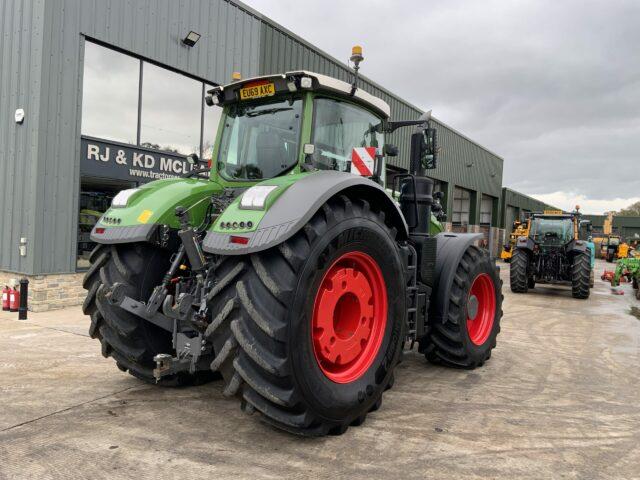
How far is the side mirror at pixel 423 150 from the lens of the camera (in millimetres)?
4418

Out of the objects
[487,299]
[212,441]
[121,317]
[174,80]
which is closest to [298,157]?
[121,317]

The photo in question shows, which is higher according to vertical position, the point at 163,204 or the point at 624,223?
the point at 624,223

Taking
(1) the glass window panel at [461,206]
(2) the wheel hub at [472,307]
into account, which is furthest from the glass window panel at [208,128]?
(1) the glass window panel at [461,206]

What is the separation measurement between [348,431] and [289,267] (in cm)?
124

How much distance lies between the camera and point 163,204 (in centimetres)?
360

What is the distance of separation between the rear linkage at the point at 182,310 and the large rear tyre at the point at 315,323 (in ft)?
1.02

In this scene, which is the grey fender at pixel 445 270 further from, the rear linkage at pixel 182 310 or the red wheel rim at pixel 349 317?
the rear linkage at pixel 182 310

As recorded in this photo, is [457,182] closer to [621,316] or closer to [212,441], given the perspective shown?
[621,316]

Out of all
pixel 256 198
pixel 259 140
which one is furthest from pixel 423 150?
pixel 256 198

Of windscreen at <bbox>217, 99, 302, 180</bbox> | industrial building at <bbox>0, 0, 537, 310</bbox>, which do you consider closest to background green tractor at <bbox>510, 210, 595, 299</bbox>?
industrial building at <bbox>0, 0, 537, 310</bbox>

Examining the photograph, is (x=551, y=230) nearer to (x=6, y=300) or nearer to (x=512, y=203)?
(x=6, y=300)

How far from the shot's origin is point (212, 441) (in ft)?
9.82

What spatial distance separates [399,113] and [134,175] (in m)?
12.6

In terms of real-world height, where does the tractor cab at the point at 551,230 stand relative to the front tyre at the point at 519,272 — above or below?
above
